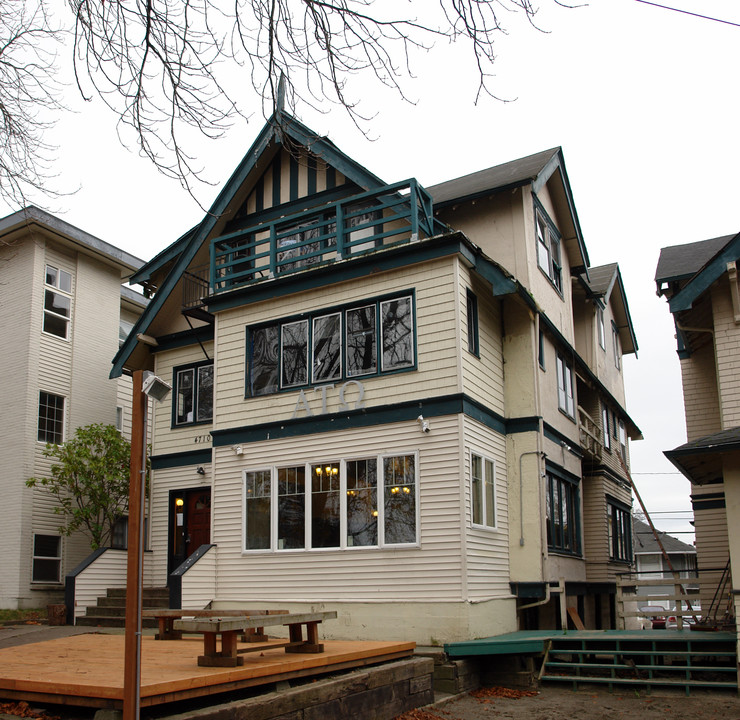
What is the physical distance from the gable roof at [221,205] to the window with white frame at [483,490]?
597cm

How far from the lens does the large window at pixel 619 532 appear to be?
2320 cm

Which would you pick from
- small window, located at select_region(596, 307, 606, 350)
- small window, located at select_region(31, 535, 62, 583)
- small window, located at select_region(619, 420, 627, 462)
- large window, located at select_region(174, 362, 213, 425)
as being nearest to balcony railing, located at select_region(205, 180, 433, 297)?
large window, located at select_region(174, 362, 213, 425)

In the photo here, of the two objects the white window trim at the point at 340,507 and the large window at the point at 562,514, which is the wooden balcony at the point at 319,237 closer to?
the white window trim at the point at 340,507

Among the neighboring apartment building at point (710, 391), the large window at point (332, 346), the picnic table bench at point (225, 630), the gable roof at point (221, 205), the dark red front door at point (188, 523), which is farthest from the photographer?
the dark red front door at point (188, 523)

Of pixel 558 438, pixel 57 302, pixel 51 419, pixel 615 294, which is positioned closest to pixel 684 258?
pixel 558 438

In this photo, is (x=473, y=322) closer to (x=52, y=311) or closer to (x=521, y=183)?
(x=521, y=183)

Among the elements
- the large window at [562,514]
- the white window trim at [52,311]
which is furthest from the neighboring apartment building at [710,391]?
the white window trim at [52,311]

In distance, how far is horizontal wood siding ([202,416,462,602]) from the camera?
544 inches

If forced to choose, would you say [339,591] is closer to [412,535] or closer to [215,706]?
[412,535]

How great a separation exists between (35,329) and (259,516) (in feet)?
33.6

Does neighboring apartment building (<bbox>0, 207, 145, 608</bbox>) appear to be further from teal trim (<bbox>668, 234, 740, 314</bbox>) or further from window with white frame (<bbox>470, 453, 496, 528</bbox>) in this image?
teal trim (<bbox>668, 234, 740, 314</bbox>)

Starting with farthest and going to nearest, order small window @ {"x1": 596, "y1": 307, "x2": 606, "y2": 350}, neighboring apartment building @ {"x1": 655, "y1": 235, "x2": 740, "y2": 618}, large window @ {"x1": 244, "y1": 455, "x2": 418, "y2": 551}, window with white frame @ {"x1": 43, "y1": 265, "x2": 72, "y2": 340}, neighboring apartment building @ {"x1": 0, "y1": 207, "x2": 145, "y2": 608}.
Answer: small window @ {"x1": 596, "y1": 307, "x2": 606, "y2": 350}
window with white frame @ {"x1": 43, "y1": 265, "x2": 72, "y2": 340}
neighboring apartment building @ {"x1": 0, "y1": 207, "x2": 145, "y2": 608}
large window @ {"x1": 244, "y1": 455, "x2": 418, "y2": 551}
neighboring apartment building @ {"x1": 655, "y1": 235, "x2": 740, "y2": 618}

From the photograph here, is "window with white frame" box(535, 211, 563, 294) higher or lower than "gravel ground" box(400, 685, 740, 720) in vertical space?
higher

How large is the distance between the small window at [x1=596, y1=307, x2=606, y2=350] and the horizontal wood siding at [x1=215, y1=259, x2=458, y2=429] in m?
11.1
